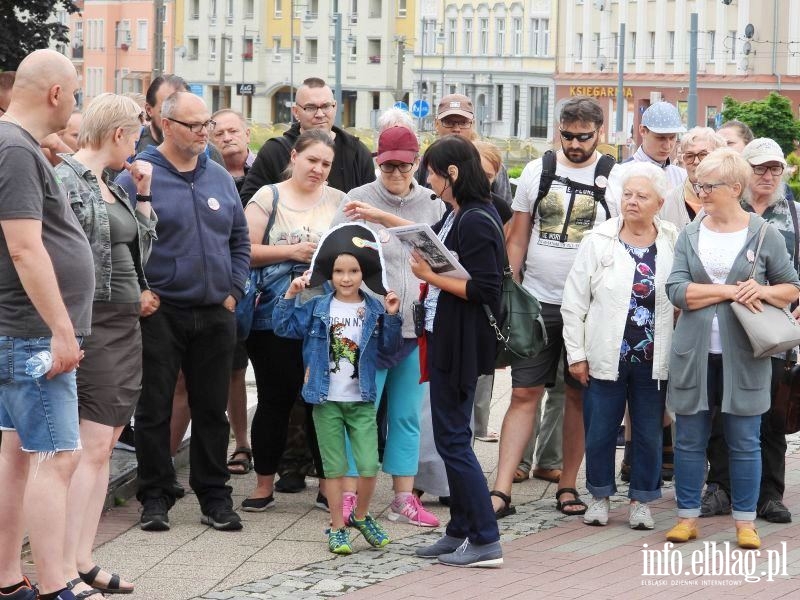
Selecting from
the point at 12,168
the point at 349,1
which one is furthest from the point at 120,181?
the point at 349,1

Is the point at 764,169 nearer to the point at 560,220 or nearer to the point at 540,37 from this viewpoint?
the point at 560,220

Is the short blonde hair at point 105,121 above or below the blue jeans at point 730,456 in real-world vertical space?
above

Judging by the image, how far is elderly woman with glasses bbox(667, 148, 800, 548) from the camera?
7.46 metres

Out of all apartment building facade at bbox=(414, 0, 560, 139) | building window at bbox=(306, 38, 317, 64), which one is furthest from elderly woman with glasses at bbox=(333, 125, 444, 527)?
building window at bbox=(306, 38, 317, 64)

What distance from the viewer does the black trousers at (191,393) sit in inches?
296

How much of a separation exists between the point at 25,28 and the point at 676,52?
42284mm

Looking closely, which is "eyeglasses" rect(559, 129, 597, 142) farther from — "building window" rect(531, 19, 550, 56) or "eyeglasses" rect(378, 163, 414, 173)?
"building window" rect(531, 19, 550, 56)

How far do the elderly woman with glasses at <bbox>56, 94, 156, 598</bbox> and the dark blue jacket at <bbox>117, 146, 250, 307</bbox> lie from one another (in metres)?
0.76

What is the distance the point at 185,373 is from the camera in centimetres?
775

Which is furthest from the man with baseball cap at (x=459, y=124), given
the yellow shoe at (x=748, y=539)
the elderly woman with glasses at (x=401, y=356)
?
the yellow shoe at (x=748, y=539)

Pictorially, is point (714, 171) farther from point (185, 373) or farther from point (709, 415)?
point (185, 373)

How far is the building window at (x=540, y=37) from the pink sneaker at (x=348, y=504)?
8153 centimetres

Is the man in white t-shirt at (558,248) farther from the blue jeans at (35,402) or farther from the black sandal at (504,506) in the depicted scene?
the blue jeans at (35,402)

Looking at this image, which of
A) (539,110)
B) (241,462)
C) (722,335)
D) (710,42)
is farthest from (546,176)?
(539,110)
